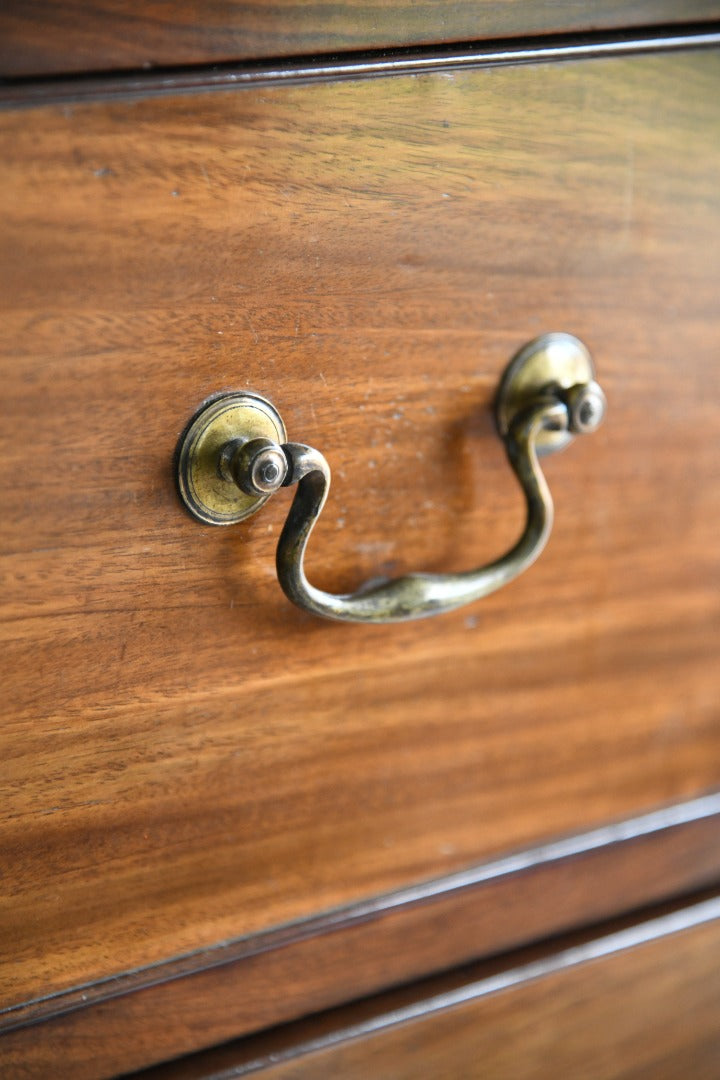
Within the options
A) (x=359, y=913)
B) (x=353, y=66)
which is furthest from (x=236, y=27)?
(x=359, y=913)

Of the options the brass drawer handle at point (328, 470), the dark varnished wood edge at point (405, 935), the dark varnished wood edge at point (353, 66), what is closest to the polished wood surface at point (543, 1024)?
the dark varnished wood edge at point (405, 935)

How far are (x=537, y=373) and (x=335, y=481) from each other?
0.22 feet

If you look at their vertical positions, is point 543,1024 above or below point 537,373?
below

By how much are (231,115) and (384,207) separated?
4cm

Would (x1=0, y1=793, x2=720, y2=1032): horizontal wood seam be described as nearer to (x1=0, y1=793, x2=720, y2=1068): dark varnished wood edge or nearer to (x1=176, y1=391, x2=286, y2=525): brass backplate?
(x1=0, y1=793, x2=720, y2=1068): dark varnished wood edge

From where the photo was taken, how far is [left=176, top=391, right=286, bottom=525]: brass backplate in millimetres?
248

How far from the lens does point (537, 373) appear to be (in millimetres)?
292

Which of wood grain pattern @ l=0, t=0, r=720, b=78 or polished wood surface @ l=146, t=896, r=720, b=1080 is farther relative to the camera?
polished wood surface @ l=146, t=896, r=720, b=1080

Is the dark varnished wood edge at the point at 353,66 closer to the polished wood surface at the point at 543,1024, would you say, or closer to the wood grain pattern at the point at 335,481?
the wood grain pattern at the point at 335,481

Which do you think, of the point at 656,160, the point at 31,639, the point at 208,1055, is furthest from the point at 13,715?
the point at 656,160

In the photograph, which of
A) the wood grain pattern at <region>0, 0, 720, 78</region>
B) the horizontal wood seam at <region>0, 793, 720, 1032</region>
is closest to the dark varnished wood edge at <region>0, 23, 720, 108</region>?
the wood grain pattern at <region>0, 0, 720, 78</region>

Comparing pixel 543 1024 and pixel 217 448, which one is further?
pixel 543 1024

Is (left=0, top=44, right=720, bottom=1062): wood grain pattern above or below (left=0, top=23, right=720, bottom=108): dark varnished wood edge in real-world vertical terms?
below

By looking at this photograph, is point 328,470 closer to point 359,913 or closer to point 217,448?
point 217,448
